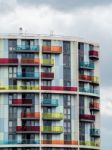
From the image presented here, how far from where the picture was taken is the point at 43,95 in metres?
181

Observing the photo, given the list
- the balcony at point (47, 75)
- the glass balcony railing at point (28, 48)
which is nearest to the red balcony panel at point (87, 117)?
the balcony at point (47, 75)

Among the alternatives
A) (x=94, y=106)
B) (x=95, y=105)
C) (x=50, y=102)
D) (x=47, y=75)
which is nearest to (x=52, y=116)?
(x=50, y=102)

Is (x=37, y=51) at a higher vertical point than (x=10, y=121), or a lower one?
higher

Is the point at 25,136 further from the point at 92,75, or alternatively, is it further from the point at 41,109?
the point at 92,75

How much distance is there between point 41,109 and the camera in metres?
180

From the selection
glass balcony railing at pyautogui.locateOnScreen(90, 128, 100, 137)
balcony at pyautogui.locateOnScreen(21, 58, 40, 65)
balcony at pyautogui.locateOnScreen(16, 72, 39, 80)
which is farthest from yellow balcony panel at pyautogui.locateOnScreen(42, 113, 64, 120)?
balcony at pyautogui.locateOnScreen(21, 58, 40, 65)

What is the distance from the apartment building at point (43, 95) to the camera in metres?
179

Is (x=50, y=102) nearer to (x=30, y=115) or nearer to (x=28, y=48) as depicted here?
(x=30, y=115)

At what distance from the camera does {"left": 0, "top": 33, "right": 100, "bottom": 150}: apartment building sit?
17862 cm

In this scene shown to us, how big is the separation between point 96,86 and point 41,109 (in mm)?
14143

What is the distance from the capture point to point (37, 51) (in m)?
181

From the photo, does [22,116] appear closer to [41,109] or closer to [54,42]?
[41,109]

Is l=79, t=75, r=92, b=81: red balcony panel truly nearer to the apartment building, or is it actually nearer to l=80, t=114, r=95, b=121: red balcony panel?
the apartment building

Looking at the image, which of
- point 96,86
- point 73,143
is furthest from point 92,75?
point 73,143
